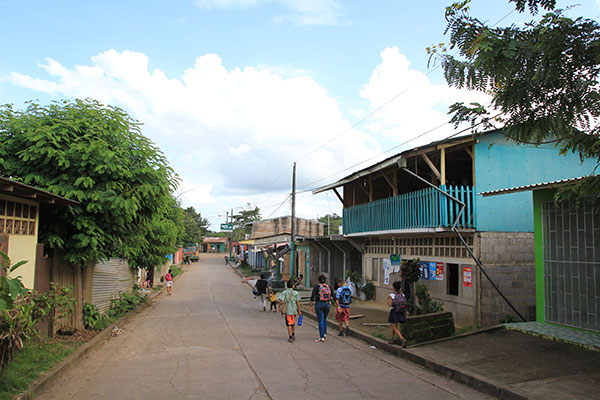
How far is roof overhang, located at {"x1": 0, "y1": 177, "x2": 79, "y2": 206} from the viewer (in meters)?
6.97

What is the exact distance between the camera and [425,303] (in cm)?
1238

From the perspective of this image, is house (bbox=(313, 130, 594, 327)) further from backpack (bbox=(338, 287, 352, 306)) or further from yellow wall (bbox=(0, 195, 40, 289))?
yellow wall (bbox=(0, 195, 40, 289))

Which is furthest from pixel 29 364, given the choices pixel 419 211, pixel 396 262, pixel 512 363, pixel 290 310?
pixel 396 262

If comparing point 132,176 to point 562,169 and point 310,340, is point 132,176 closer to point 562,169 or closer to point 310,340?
point 310,340

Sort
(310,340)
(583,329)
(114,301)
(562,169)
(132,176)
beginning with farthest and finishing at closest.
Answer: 1. (114,301)
2. (562,169)
3. (310,340)
4. (132,176)
5. (583,329)

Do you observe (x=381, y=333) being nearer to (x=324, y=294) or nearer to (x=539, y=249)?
(x=324, y=294)

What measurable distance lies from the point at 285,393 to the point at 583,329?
6635 mm

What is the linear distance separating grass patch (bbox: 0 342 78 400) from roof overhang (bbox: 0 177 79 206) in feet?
8.97

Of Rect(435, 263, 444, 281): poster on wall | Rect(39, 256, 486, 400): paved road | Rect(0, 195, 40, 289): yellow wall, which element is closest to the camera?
Rect(39, 256, 486, 400): paved road

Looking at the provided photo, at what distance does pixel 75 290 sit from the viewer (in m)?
11.0

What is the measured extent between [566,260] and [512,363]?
3.18 m

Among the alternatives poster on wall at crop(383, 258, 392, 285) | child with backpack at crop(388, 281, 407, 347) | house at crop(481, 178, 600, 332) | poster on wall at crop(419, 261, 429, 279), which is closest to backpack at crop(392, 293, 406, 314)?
child with backpack at crop(388, 281, 407, 347)

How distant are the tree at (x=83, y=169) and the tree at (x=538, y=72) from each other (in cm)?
752

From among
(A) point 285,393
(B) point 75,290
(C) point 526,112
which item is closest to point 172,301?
(B) point 75,290
